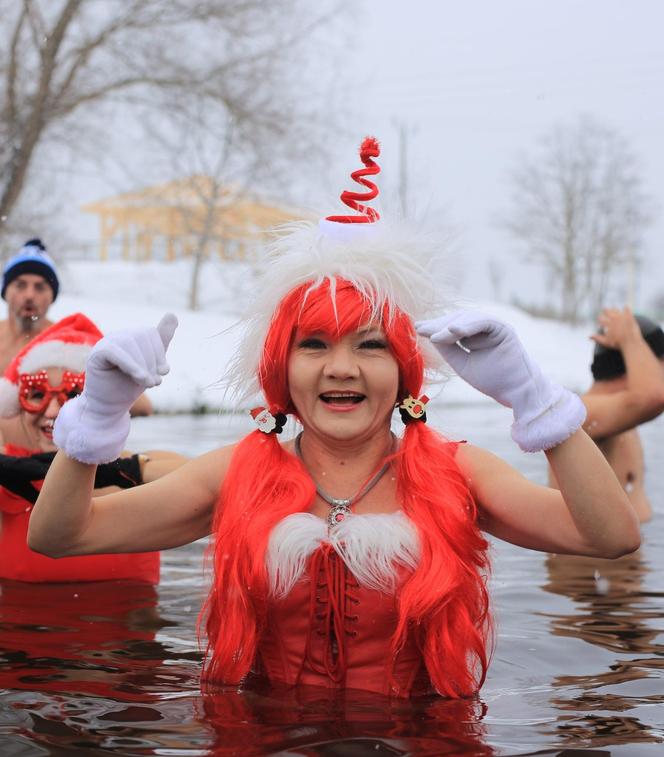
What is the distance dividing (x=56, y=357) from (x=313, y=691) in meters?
2.34

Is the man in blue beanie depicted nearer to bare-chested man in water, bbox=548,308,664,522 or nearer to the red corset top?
bare-chested man in water, bbox=548,308,664,522

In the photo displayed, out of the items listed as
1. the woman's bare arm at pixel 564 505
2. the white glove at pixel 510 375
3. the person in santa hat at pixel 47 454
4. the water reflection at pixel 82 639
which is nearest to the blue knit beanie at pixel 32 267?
the person in santa hat at pixel 47 454

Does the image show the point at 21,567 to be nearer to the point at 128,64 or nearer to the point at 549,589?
the point at 549,589

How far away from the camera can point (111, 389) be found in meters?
2.79

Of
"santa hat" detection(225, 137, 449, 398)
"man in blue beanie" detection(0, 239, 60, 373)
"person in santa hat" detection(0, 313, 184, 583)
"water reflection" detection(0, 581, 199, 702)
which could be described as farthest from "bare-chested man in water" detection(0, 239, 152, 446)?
"santa hat" detection(225, 137, 449, 398)

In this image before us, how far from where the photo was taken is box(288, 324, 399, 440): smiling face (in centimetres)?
308

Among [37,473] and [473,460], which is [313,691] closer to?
[473,460]

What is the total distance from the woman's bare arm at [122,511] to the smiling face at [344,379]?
0.33m

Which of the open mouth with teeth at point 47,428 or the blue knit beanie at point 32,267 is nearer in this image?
the open mouth with teeth at point 47,428

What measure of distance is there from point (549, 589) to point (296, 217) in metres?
2.58

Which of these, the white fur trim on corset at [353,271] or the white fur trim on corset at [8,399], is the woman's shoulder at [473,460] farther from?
the white fur trim on corset at [8,399]

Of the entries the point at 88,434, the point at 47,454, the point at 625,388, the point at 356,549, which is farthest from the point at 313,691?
the point at 625,388

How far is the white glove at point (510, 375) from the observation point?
271 centimetres

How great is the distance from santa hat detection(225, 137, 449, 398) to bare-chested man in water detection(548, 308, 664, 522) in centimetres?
305
